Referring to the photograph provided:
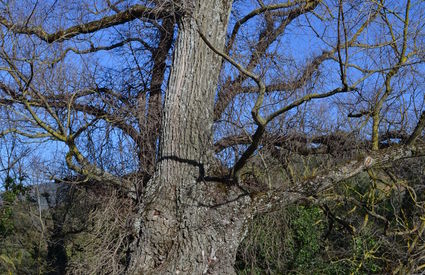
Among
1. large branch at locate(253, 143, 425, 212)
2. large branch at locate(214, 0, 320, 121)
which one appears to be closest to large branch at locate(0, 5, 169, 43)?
large branch at locate(214, 0, 320, 121)

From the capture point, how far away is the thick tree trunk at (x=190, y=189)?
24.4ft

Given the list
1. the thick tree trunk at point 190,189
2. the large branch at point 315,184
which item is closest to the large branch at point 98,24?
the thick tree trunk at point 190,189

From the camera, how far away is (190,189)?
764cm

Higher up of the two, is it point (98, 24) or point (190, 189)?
point (98, 24)

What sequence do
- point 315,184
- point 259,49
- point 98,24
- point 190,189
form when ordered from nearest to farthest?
point 315,184 → point 190,189 → point 259,49 → point 98,24

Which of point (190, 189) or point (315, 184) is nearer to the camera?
point (315, 184)

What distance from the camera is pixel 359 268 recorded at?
449 inches

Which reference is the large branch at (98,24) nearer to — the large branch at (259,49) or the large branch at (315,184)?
the large branch at (259,49)

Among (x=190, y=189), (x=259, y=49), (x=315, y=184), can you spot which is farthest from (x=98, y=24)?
(x=315, y=184)

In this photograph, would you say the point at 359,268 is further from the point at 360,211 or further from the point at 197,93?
the point at 197,93

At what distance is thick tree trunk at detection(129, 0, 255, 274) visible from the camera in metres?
7.45

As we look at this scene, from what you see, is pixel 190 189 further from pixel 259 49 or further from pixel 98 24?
pixel 98 24

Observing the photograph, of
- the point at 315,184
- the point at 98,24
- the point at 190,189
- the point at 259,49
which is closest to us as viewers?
the point at 315,184

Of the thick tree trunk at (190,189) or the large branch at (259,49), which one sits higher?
the large branch at (259,49)
